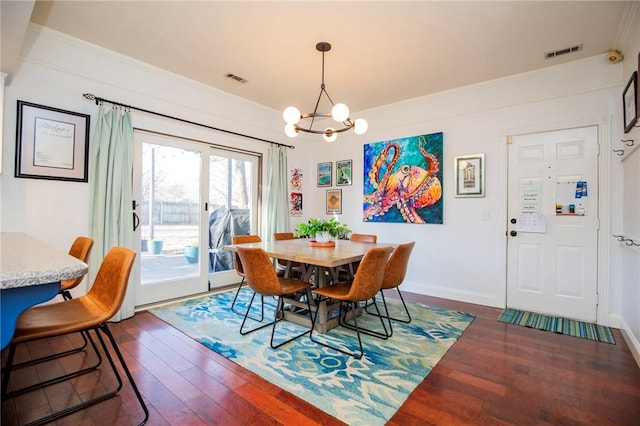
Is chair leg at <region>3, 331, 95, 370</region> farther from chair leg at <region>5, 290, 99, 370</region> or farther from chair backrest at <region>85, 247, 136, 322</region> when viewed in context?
chair backrest at <region>85, 247, 136, 322</region>

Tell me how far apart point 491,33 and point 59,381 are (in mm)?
4127

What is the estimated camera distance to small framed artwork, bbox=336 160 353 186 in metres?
4.92

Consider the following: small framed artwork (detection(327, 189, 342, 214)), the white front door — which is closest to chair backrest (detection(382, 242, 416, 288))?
the white front door

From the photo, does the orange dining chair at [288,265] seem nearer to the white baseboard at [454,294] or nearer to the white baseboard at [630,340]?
the white baseboard at [454,294]

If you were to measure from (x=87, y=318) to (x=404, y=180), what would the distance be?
3.73m

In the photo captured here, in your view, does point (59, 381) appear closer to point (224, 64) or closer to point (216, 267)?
point (216, 267)

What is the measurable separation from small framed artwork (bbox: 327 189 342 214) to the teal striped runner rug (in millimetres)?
2664

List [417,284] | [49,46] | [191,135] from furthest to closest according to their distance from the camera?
[417,284] < [191,135] < [49,46]

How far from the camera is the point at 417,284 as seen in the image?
4191 mm

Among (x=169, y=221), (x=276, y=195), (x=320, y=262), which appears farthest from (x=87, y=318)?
(x=276, y=195)

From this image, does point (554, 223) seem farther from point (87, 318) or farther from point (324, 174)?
point (87, 318)

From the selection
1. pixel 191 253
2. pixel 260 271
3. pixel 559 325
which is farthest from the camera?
pixel 191 253

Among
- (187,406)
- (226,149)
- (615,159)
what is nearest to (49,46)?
(226,149)

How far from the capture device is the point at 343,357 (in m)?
2.31
